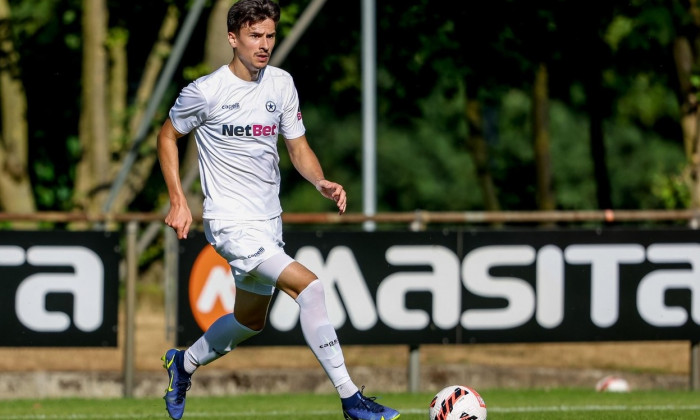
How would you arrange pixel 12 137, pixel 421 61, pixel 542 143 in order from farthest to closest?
1. pixel 542 143
2. pixel 12 137
3. pixel 421 61

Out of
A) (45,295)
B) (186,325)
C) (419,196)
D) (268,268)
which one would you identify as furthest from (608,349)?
(419,196)

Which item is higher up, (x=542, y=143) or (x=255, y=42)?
(x=542, y=143)

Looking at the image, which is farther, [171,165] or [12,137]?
[12,137]

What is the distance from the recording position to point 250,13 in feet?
25.3

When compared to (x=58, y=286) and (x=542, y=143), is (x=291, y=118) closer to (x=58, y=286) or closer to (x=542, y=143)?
(x=58, y=286)

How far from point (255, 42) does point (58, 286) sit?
14.3ft

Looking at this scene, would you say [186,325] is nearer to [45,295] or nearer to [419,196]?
[45,295]

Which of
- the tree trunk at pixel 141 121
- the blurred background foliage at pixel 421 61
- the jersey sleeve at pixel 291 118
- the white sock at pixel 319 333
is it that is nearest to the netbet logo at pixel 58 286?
the jersey sleeve at pixel 291 118

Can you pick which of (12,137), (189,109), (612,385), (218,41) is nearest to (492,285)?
(612,385)

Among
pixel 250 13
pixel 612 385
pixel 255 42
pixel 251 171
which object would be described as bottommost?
pixel 612 385

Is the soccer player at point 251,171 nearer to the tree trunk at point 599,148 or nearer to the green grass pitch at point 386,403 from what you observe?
the green grass pitch at point 386,403

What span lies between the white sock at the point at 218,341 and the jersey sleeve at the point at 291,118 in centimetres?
116

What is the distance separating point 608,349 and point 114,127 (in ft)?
26.9

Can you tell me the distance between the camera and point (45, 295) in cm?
1136
